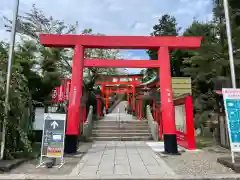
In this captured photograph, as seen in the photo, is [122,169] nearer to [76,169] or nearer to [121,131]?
[76,169]

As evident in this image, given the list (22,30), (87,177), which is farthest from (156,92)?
(22,30)

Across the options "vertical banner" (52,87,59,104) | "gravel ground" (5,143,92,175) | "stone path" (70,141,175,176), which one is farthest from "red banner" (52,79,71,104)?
"gravel ground" (5,143,92,175)

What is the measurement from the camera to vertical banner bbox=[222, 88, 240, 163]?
6664 mm

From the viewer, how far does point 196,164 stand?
693cm

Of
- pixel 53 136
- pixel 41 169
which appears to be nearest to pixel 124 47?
pixel 53 136

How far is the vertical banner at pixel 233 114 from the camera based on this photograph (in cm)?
666

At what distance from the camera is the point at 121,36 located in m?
9.43

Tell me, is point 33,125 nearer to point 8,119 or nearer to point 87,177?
point 8,119

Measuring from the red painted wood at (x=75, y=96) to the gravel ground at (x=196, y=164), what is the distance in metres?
3.39

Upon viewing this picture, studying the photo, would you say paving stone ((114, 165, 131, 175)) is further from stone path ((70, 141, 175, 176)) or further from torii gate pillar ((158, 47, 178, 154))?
torii gate pillar ((158, 47, 178, 154))

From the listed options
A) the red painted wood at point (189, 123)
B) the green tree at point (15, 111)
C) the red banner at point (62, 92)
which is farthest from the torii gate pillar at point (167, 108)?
the red banner at point (62, 92)

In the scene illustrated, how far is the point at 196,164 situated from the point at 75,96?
191 inches

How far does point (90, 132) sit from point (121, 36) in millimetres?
6646

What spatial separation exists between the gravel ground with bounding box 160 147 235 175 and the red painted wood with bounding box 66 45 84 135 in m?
3.39
